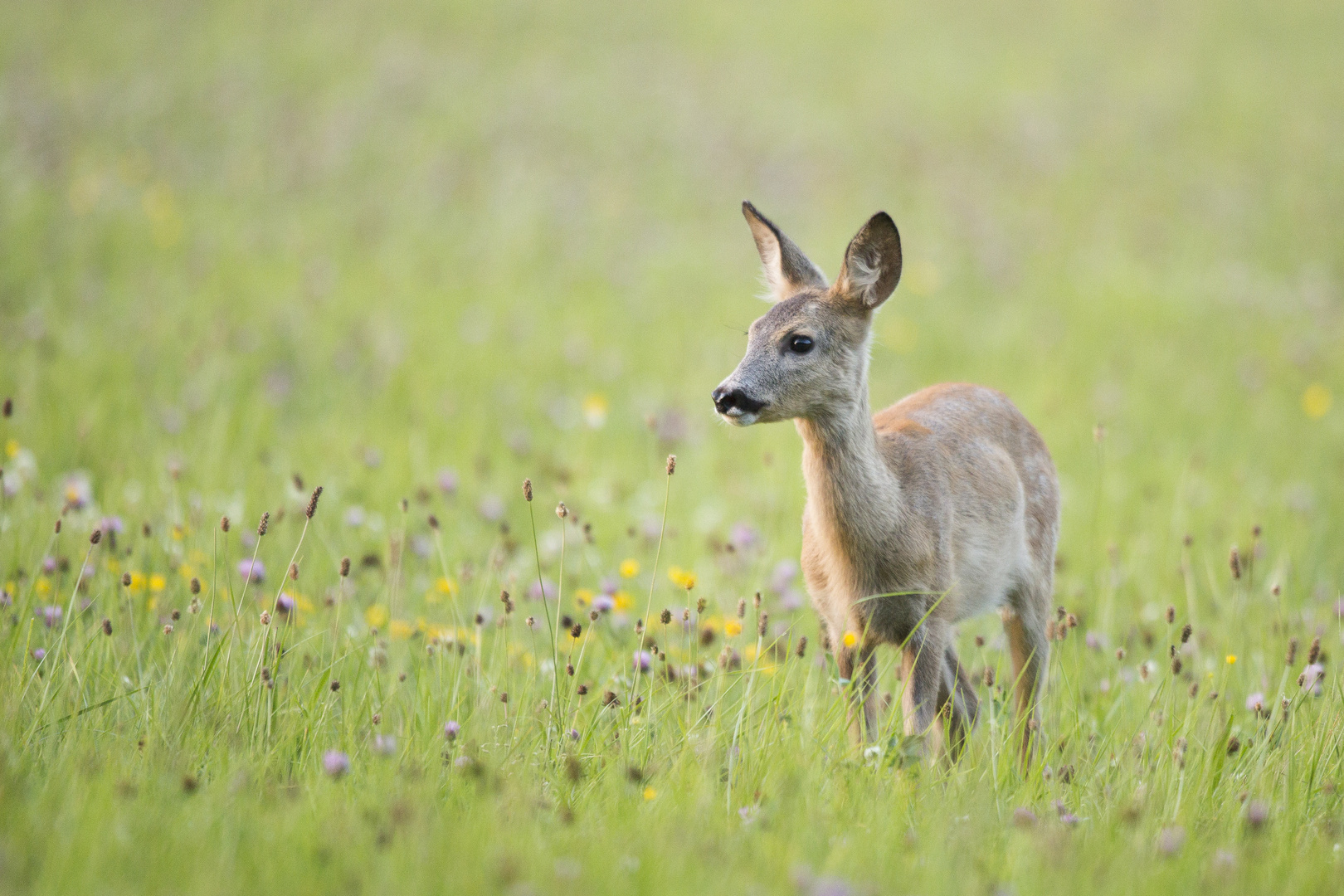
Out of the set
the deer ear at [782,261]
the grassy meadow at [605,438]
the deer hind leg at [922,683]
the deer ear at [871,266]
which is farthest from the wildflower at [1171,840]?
the deer ear at [782,261]

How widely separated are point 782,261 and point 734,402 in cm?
80

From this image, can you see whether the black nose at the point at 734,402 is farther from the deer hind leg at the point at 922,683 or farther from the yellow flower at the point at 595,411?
the yellow flower at the point at 595,411

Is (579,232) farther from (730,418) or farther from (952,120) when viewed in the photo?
(730,418)

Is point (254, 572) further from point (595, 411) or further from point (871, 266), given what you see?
point (595, 411)

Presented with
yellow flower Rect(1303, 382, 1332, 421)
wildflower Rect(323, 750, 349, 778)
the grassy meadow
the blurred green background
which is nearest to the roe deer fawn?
the grassy meadow

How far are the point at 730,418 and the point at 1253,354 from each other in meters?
7.66

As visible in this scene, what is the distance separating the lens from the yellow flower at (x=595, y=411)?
21.1ft

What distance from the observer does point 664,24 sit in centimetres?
1712

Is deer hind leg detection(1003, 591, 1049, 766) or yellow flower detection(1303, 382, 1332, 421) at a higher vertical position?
yellow flower detection(1303, 382, 1332, 421)

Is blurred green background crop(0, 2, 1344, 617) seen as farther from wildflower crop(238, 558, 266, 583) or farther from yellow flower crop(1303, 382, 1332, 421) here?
wildflower crop(238, 558, 266, 583)

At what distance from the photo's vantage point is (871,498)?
3.44m

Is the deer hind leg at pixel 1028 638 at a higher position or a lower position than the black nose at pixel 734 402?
lower

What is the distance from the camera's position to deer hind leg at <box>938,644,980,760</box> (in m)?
3.62

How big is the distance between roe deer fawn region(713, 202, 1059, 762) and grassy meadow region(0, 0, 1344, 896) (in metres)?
0.22
